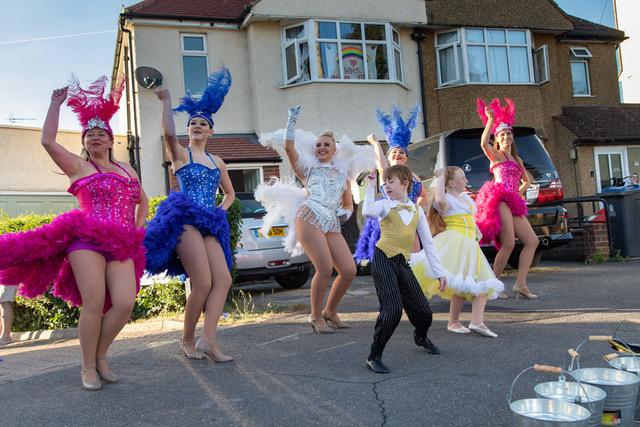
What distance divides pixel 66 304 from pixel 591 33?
64.0 feet

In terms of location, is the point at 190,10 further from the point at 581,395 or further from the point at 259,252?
the point at 581,395

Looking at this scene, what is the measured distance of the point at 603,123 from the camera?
2022 cm

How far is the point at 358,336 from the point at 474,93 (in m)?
14.3

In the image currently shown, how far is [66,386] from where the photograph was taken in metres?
4.29

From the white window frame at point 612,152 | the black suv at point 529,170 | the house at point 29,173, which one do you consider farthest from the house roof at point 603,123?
the house at point 29,173

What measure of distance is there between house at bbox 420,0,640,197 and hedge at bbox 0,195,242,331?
11951mm

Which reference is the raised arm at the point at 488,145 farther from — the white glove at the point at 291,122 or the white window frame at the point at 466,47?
the white window frame at the point at 466,47

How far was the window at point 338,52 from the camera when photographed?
1677 centimetres

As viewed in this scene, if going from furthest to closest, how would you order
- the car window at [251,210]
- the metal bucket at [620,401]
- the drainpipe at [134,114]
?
the drainpipe at [134,114]
the car window at [251,210]
the metal bucket at [620,401]

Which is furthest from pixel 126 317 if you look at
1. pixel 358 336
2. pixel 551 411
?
pixel 551 411

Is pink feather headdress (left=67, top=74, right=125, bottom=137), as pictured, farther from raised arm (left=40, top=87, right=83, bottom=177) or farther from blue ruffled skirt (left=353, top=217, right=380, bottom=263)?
blue ruffled skirt (left=353, top=217, right=380, bottom=263)

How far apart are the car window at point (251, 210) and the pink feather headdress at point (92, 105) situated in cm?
479

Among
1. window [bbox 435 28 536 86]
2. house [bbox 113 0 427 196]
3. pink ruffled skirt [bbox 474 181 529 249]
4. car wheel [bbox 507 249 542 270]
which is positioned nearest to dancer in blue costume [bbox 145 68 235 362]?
pink ruffled skirt [bbox 474 181 529 249]

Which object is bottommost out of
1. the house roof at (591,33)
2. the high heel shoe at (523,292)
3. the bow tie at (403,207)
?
the high heel shoe at (523,292)
